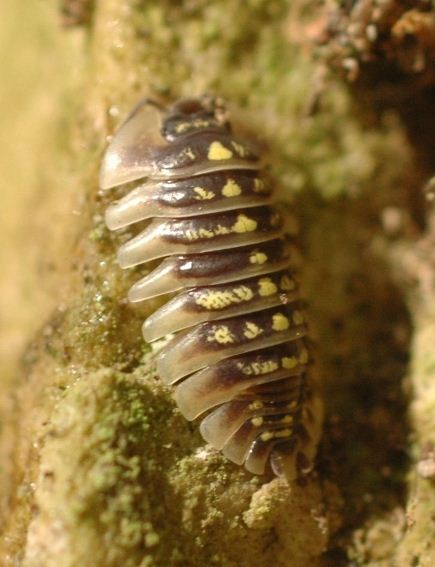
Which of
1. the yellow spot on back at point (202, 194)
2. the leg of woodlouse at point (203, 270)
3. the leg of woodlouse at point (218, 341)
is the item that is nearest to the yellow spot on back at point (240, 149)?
the yellow spot on back at point (202, 194)

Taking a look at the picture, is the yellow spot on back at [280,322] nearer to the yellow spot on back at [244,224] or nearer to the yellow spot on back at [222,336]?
the yellow spot on back at [222,336]

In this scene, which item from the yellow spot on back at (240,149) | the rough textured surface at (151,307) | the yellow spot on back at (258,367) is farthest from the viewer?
the yellow spot on back at (240,149)

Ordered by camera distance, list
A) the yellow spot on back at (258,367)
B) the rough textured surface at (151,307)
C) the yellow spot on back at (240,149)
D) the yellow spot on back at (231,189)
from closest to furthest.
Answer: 1. the rough textured surface at (151,307)
2. the yellow spot on back at (258,367)
3. the yellow spot on back at (231,189)
4. the yellow spot on back at (240,149)

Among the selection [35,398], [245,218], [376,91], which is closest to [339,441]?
[245,218]

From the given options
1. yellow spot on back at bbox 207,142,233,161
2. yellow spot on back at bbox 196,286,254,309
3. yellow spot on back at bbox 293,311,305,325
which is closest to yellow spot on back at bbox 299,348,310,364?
yellow spot on back at bbox 293,311,305,325

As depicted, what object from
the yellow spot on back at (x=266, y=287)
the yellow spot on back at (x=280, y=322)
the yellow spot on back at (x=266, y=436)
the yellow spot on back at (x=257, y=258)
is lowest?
the yellow spot on back at (x=266, y=436)

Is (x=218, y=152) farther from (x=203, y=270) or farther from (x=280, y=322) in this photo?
(x=280, y=322)

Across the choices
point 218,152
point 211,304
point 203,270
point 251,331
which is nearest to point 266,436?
point 251,331
